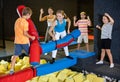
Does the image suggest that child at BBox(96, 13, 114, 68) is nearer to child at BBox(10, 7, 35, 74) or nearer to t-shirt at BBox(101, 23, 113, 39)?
t-shirt at BBox(101, 23, 113, 39)

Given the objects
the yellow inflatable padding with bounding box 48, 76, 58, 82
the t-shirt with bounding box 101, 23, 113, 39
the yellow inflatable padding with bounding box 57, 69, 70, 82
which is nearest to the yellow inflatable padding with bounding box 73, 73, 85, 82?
the yellow inflatable padding with bounding box 57, 69, 70, 82

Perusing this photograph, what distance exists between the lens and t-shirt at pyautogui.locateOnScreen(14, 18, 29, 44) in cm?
381

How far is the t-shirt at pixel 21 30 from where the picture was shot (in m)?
3.81

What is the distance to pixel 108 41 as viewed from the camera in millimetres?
4977

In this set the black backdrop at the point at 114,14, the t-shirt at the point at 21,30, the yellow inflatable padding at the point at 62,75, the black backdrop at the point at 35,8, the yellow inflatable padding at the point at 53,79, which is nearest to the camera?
the t-shirt at the point at 21,30

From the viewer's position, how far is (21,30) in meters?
3.86

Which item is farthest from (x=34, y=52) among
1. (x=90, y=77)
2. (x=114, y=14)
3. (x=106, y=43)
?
(x=114, y=14)

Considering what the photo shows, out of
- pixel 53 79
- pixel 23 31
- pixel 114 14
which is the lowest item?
pixel 53 79

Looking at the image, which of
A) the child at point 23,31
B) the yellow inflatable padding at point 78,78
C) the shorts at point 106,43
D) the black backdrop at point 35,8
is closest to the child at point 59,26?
the yellow inflatable padding at point 78,78

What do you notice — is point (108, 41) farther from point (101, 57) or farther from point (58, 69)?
point (58, 69)

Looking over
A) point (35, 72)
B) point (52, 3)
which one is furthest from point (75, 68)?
point (52, 3)

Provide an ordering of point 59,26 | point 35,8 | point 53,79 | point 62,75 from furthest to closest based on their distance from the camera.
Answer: point 35,8 → point 59,26 → point 62,75 → point 53,79

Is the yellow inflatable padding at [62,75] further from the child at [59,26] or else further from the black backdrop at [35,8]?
the black backdrop at [35,8]

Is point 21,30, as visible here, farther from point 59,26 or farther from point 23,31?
point 59,26
